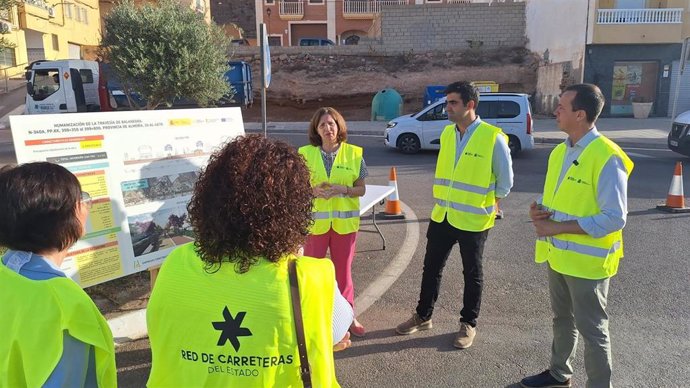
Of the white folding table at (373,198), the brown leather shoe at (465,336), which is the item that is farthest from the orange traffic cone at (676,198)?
the brown leather shoe at (465,336)

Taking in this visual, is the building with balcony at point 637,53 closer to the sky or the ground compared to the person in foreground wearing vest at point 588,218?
closer to the sky

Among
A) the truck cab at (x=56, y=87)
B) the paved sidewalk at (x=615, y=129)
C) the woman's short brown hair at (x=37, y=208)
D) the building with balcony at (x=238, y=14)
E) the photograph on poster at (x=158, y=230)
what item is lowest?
the paved sidewalk at (x=615, y=129)

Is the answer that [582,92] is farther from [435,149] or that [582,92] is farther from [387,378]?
[435,149]

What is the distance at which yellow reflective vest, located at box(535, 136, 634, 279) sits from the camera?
2967 mm

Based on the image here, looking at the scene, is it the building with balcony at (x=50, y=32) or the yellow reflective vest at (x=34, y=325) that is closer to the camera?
the yellow reflective vest at (x=34, y=325)

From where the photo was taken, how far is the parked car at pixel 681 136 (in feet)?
40.8

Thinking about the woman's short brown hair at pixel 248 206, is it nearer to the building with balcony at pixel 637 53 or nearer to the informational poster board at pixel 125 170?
the informational poster board at pixel 125 170

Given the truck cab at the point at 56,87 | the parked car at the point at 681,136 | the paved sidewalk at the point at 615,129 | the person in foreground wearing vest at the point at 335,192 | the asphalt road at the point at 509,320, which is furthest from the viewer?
the truck cab at the point at 56,87

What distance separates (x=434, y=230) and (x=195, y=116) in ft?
7.32

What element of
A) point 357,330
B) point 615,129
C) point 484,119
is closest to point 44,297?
point 357,330

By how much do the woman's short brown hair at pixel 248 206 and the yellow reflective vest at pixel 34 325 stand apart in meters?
0.42

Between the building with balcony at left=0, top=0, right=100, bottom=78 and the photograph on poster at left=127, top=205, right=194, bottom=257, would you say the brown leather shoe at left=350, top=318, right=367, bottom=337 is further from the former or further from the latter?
the building with balcony at left=0, top=0, right=100, bottom=78

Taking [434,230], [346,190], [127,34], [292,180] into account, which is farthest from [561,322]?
[127,34]

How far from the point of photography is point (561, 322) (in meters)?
3.34
